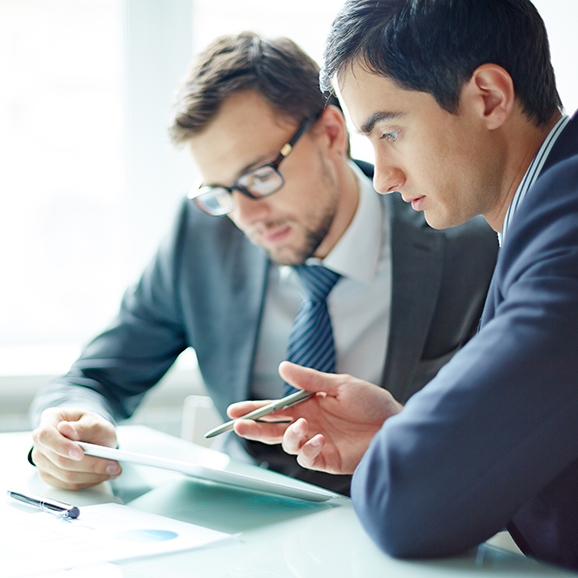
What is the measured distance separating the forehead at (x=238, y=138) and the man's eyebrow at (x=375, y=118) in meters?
0.62

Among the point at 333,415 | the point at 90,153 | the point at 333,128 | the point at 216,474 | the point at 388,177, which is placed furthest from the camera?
the point at 90,153

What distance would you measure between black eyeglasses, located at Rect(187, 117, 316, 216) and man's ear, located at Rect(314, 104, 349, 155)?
0.07 metres

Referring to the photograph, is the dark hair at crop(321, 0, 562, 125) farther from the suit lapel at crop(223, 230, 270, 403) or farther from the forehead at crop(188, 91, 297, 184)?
the suit lapel at crop(223, 230, 270, 403)

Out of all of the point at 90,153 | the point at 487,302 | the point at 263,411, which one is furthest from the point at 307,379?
the point at 90,153

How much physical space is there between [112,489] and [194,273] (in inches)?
31.7

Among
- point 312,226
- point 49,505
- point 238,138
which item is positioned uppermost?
point 238,138

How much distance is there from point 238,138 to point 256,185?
5.2 inches

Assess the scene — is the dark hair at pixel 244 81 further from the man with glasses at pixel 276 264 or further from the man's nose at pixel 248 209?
the man's nose at pixel 248 209

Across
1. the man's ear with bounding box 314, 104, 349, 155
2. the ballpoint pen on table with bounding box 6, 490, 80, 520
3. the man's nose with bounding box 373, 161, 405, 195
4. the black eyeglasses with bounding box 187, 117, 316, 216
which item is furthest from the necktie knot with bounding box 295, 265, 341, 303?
the ballpoint pen on table with bounding box 6, 490, 80, 520

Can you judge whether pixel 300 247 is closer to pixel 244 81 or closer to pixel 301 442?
pixel 244 81

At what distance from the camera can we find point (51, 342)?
281 cm

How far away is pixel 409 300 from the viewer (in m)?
1.55

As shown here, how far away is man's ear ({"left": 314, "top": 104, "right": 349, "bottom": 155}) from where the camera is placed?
172cm

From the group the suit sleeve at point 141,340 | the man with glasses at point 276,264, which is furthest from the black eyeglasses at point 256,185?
the suit sleeve at point 141,340
